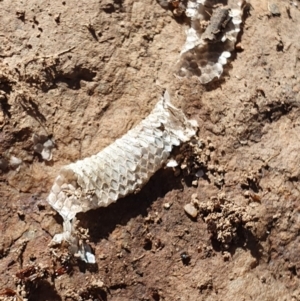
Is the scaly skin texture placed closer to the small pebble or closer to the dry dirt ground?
the dry dirt ground

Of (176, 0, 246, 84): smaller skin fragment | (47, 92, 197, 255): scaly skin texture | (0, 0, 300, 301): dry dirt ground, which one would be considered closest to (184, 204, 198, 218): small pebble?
(0, 0, 300, 301): dry dirt ground

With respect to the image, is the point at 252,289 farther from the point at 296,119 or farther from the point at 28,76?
the point at 28,76

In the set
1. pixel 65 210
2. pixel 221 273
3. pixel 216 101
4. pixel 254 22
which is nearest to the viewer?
pixel 65 210

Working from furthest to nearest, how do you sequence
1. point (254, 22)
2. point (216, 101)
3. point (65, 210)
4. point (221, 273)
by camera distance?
point (254, 22) → point (216, 101) → point (221, 273) → point (65, 210)

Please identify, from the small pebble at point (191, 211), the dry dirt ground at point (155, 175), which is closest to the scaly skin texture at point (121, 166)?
the dry dirt ground at point (155, 175)

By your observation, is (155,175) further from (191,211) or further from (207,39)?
(207,39)

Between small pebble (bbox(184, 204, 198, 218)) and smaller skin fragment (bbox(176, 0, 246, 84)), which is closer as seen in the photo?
small pebble (bbox(184, 204, 198, 218))

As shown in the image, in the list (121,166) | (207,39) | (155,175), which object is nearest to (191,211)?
(155,175)

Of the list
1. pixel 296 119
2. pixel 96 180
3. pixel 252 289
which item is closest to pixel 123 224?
pixel 96 180
